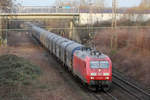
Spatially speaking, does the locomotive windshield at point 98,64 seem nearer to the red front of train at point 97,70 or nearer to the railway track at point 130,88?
the red front of train at point 97,70

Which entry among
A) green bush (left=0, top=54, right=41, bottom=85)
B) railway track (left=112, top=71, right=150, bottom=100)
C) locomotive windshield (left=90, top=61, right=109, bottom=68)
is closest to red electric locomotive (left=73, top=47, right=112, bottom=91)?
locomotive windshield (left=90, top=61, right=109, bottom=68)

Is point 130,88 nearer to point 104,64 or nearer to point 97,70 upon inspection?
point 104,64

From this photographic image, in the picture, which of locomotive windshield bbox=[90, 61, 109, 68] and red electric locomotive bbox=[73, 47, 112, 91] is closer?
red electric locomotive bbox=[73, 47, 112, 91]

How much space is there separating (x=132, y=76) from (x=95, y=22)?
30.6 metres

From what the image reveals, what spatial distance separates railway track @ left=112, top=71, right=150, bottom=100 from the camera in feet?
59.3

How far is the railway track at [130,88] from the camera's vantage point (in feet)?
59.3

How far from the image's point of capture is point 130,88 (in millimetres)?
20453

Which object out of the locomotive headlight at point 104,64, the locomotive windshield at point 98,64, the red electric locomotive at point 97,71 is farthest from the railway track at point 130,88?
the locomotive windshield at point 98,64

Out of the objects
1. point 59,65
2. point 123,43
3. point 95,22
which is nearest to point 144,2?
point 95,22

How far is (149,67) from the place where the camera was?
24344mm

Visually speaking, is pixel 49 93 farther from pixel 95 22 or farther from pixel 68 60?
pixel 95 22

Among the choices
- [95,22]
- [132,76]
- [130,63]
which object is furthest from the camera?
[95,22]

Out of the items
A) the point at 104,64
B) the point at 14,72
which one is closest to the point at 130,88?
the point at 104,64

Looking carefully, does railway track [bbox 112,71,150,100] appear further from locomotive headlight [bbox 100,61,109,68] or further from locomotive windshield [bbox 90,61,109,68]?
locomotive windshield [bbox 90,61,109,68]
